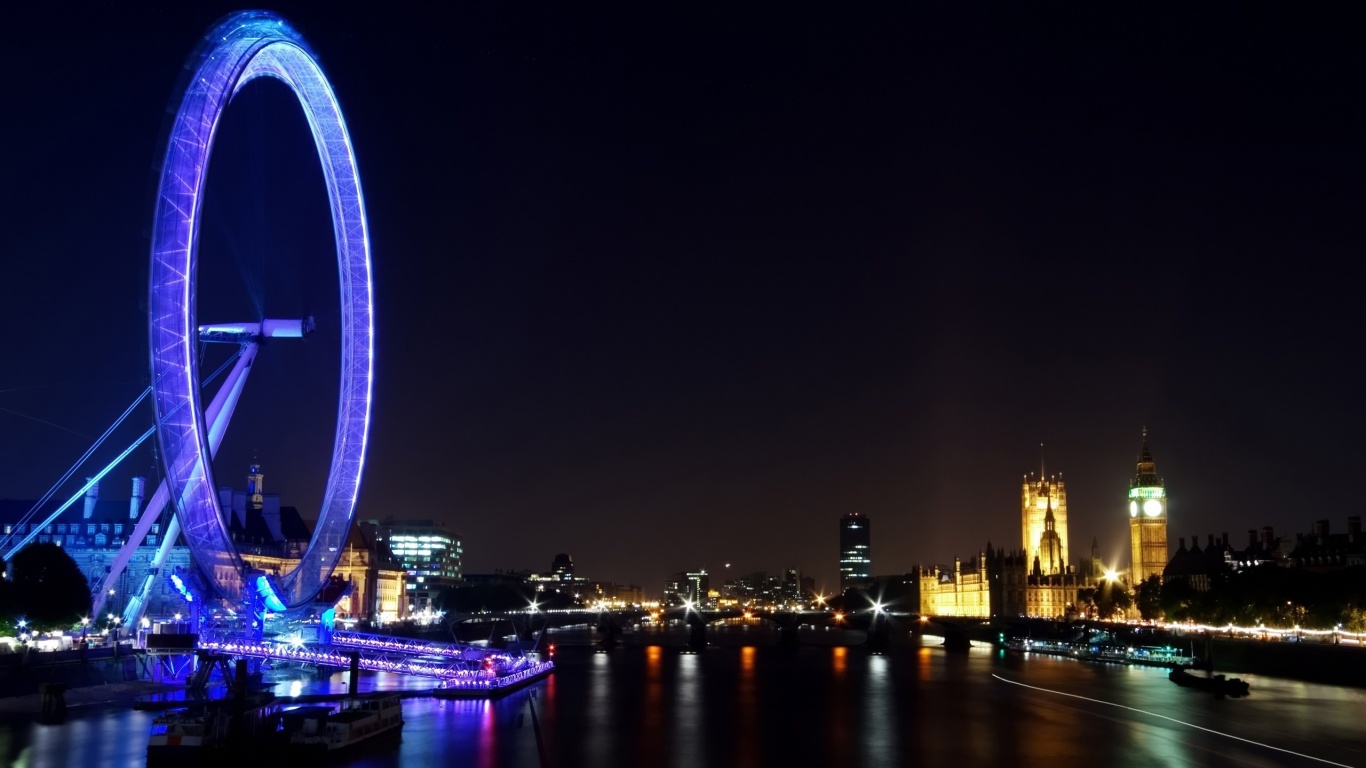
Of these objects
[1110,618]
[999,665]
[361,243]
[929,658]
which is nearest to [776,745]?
[361,243]

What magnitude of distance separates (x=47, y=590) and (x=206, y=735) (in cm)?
3274

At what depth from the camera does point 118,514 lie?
12106cm

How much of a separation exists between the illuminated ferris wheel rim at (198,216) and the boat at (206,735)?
641 centimetres

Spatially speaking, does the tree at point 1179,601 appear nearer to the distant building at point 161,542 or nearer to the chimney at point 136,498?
the distant building at point 161,542

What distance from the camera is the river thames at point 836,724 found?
164 ft

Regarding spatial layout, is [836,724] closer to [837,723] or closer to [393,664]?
[837,723]

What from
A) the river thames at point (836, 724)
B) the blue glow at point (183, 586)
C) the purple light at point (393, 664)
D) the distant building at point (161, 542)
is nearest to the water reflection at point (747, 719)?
the river thames at point (836, 724)

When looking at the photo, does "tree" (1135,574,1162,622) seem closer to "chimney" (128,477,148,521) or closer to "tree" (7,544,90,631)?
"chimney" (128,477,148,521)

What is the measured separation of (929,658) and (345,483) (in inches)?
3165

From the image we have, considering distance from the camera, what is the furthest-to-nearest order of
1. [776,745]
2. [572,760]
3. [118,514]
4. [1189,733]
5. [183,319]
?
[118,514] → [1189,733] → [776,745] → [572,760] → [183,319]

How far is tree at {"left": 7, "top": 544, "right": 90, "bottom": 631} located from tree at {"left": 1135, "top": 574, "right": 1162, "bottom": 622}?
389ft

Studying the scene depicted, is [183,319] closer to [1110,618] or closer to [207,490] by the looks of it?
[207,490]

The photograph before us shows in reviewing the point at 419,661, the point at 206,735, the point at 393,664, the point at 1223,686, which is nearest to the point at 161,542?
the point at 419,661

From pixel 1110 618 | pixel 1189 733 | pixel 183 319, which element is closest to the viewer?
pixel 183 319
